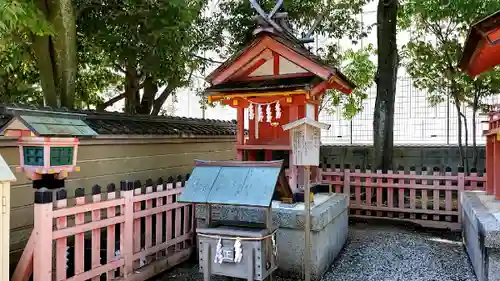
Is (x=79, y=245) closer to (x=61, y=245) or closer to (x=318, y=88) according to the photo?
(x=61, y=245)

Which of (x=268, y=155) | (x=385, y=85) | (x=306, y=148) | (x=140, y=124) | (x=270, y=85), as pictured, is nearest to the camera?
(x=306, y=148)

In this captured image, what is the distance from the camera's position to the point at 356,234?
26.6 ft

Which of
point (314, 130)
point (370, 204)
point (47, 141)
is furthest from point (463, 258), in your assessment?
point (47, 141)

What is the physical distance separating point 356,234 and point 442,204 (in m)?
2.89

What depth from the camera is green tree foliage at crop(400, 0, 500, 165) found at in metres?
10.0

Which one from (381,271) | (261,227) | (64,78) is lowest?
(381,271)

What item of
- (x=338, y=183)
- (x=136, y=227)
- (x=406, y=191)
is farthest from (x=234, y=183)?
(x=406, y=191)

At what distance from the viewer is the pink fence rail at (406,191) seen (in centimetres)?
837

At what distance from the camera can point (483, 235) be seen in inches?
188

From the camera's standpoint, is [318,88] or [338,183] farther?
[338,183]

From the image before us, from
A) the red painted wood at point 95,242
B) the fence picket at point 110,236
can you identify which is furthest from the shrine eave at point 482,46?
the red painted wood at point 95,242

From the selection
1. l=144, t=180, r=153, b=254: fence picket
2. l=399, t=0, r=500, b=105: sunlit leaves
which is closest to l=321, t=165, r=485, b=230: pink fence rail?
l=399, t=0, r=500, b=105: sunlit leaves

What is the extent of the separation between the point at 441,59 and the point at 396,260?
6564mm

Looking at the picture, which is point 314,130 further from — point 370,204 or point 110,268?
point 370,204
